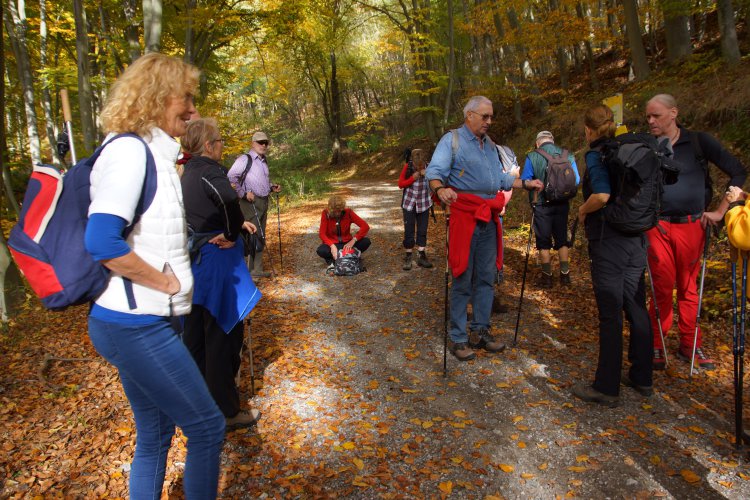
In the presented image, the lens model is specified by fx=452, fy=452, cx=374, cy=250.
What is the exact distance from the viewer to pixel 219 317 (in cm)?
333

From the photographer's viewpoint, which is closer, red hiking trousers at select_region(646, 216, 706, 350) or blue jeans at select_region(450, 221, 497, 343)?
red hiking trousers at select_region(646, 216, 706, 350)

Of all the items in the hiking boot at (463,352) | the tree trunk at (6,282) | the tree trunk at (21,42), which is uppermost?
the tree trunk at (21,42)

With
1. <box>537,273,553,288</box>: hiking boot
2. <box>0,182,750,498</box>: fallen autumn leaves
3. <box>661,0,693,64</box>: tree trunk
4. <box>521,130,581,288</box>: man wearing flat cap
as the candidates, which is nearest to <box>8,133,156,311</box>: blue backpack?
<box>0,182,750,498</box>: fallen autumn leaves

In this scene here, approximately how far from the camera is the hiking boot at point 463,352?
4.59m

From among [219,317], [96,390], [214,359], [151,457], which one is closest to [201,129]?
[219,317]

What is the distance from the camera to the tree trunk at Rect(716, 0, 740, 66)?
932cm

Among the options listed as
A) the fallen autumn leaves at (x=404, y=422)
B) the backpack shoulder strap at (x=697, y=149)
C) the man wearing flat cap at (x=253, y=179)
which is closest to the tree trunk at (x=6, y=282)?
the fallen autumn leaves at (x=404, y=422)

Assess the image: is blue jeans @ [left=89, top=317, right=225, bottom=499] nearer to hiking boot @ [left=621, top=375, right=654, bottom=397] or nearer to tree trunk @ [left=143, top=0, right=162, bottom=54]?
hiking boot @ [left=621, top=375, right=654, bottom=397]

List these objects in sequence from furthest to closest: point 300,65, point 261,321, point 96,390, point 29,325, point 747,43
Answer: point 300,65, point 747,43, point 29,325, point 261,321, point 96,390

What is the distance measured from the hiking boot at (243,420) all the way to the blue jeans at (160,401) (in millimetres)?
1472

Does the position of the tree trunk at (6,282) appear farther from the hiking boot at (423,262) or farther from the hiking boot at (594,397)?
the hiking boot at (594,397)

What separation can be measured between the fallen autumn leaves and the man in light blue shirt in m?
0.55

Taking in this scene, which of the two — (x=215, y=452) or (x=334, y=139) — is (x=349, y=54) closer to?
(x=334, y=139)

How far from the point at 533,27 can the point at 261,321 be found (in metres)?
11.5
